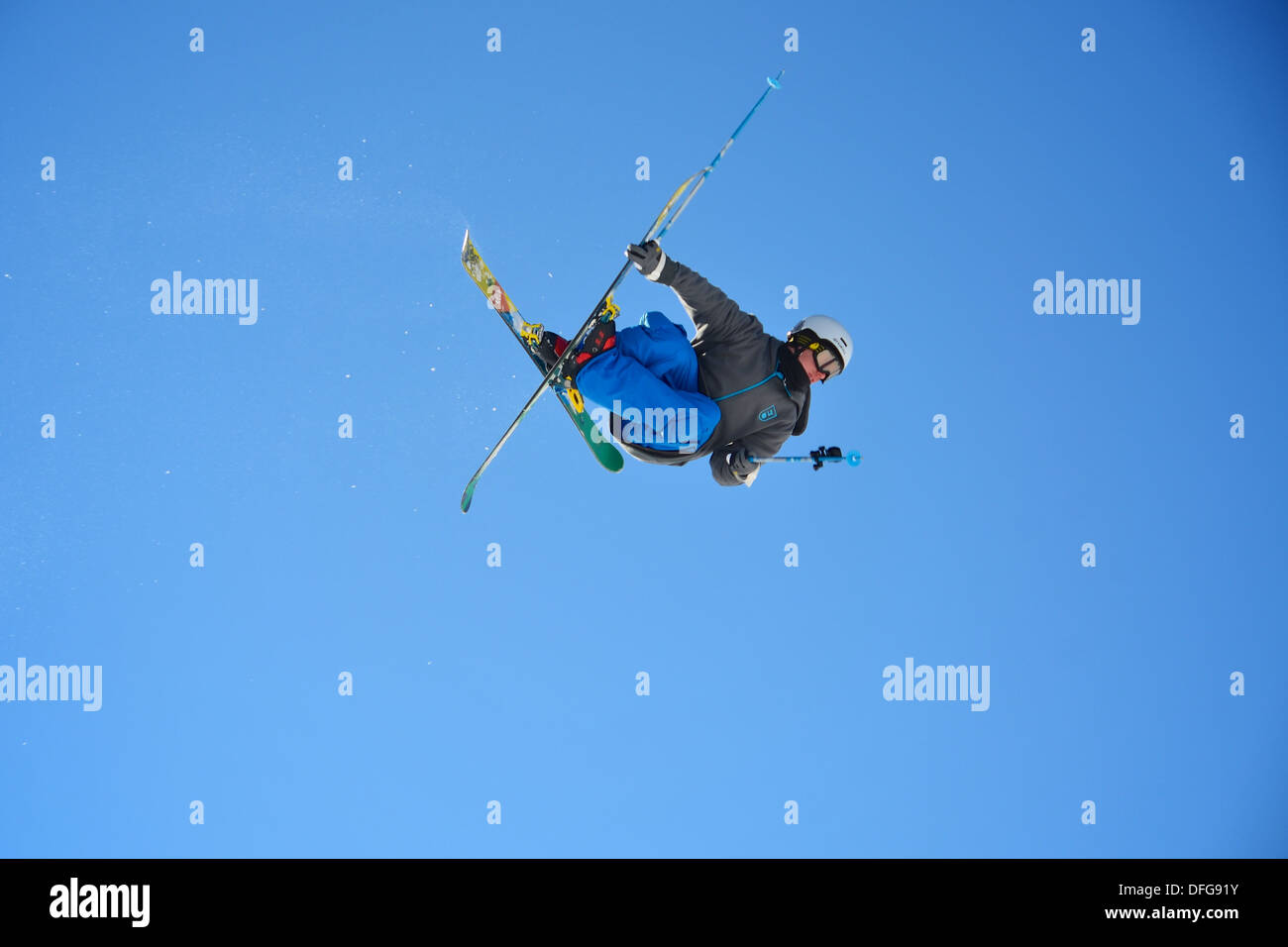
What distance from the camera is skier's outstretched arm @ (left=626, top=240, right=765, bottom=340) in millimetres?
5469

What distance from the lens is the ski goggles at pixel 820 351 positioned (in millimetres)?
6520

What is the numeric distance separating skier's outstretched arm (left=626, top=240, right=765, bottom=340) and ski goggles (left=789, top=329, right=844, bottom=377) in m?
0.36

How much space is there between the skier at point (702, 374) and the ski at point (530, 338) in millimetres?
156

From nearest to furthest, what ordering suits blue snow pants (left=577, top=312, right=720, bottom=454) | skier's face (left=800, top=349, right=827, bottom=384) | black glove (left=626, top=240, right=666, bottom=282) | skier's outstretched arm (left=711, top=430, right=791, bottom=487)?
black glove (left=626, top=240, right=666, bottom=282) → blue snow pants (left=577, top=312, right=720, bottom=454) → skier's face (left=800, top=349, right=827, bottom=384) → skier's outstretched arm (left=711, top=430, right=791, bottom=487)

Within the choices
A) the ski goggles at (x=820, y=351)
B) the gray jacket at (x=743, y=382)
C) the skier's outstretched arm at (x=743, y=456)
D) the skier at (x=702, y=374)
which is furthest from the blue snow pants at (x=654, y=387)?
the ski goggles at (x=820, y=351)

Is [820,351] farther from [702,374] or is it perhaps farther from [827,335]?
[702,374]

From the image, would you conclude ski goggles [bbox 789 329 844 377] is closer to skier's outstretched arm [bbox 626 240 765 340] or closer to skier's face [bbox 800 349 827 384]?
skier's face [bbox 800 349 827 384]

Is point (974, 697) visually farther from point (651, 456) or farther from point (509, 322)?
point (509, 322)

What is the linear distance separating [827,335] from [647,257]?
1.70m

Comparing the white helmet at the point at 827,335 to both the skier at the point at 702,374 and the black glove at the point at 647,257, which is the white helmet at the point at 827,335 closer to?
the skier at the point at 702,374

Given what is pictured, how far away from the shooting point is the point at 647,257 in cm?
545

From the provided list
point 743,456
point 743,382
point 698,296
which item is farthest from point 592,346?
point 743,456

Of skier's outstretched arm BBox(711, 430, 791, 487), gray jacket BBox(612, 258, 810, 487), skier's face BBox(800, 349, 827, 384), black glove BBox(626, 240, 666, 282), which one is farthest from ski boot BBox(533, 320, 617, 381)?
skier's face BBox(800, 349, 827, 384)
